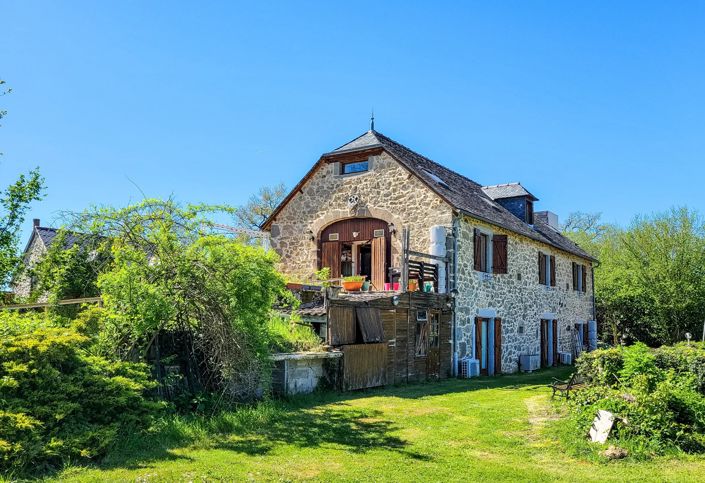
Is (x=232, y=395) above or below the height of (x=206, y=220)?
below

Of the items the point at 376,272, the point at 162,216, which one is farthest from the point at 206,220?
the point at 376,272

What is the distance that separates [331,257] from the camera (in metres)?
18.9

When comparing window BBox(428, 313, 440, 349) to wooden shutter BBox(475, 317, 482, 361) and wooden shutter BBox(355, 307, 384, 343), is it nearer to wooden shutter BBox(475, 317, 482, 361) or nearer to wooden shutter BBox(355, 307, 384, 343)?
wooden shutter BBox(475, 317, 482, 361)

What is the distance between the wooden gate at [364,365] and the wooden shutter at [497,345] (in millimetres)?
6098

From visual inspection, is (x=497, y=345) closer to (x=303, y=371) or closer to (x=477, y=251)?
(x=477, y=251)

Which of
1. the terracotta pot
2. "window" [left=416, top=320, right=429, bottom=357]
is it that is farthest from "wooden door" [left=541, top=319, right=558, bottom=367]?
the terracotta pot

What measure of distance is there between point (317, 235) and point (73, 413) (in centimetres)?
1251

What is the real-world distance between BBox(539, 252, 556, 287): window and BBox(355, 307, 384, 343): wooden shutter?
10.6 m

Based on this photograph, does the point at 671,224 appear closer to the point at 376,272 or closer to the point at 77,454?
the point at 376,272

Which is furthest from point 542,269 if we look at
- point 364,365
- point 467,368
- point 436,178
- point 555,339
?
point 364,365

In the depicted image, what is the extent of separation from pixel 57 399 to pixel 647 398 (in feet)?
24.1

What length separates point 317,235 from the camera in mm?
19234

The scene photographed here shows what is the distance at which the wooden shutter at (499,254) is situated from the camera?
18.9m

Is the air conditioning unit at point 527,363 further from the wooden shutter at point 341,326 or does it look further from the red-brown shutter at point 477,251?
the wooden shutter at point 341,326
